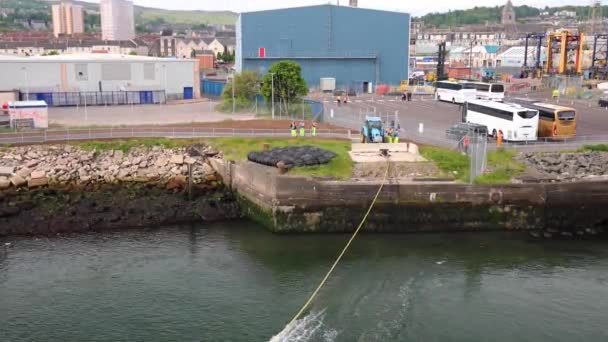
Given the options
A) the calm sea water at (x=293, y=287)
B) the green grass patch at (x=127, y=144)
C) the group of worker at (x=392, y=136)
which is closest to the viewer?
the calm sea water at (x=293, y=287)

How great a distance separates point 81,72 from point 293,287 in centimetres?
3884

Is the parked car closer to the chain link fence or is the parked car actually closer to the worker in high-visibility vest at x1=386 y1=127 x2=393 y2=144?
the chain link fence

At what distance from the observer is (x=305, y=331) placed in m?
16.6

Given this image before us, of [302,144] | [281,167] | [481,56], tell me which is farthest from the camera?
[481,56]

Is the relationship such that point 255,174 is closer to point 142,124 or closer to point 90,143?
point 90,143

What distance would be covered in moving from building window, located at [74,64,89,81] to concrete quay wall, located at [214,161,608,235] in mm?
31683

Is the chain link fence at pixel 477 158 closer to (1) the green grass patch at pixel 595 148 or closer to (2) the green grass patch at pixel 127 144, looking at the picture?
(1) the green grass patch at pixel 595 148

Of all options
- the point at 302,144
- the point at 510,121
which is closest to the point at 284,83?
the point at 302,144

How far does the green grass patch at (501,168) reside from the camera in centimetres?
2601

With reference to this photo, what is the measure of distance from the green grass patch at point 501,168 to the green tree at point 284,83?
17.2 meters

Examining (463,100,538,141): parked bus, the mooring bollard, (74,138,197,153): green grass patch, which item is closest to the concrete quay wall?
the mooring bollard

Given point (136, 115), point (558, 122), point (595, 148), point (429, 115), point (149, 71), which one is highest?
point (149, 71)

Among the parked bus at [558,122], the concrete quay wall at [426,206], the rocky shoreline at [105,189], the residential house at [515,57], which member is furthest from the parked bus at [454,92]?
the residential house at [515,57]

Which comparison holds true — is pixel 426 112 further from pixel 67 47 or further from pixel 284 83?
pixel 67 47
